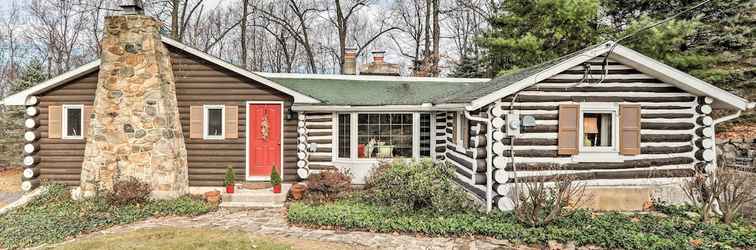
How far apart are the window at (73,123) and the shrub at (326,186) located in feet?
22.0

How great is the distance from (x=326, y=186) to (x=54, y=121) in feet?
25.7

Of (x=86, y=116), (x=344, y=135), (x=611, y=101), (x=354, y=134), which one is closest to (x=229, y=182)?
(x=344, y=135)

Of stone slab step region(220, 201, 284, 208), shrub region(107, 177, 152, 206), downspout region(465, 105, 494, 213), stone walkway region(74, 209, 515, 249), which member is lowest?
stone walkway region(74, 209, 515, 249)

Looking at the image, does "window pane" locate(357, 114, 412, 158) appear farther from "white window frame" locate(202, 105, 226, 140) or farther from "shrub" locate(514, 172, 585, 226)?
"shrub" locate(514, 172, 585, 226)

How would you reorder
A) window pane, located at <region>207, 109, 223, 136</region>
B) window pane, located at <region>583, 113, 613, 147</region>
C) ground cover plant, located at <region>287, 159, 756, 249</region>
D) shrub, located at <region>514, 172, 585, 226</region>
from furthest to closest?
window pane, located at <region>207, 109, 223, 136</region> < window pane, located at <region>583, 113, 613, 147</region> < shrub, located at <region>514, 172, 585, 226</region> < ground cover plant, located at <region>287, 159, 756, 249</region>

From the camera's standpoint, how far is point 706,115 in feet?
24.4

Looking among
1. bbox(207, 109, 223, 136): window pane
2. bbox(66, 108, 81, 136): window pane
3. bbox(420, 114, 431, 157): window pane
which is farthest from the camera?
bbox(420, 114, 431, 157): window pane

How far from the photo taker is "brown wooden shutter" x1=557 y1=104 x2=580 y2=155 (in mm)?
7172

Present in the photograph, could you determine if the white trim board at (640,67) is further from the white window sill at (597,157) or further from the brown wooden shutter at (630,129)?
the white window sill at (597,157)

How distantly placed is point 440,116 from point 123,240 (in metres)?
7.78

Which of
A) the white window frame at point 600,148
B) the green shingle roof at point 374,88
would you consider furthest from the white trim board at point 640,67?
the green shingle roof at point 374,88

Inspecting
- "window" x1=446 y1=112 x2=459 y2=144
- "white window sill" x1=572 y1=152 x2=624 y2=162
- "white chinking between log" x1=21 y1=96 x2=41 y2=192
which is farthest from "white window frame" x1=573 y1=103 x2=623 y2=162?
"white chinking between log" x1=21 y1=96 x2=41 y2=192

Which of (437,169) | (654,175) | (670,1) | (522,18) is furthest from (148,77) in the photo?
(670,1)

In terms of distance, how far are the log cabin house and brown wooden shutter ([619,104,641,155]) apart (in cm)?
2
